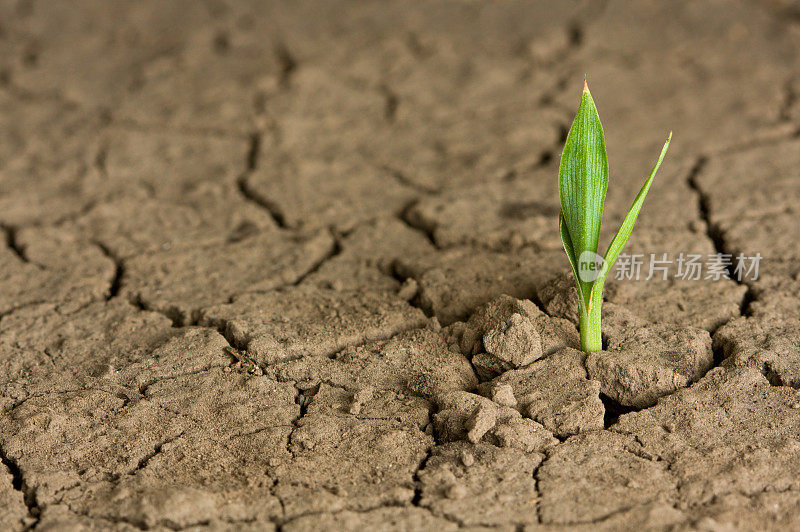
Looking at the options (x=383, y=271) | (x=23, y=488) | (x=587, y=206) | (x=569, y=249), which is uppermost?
(x=587, y=206)

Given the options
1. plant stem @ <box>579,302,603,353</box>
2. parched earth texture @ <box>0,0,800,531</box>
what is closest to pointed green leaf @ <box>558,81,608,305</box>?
plant stem @ <box>579,302,603,353</box>

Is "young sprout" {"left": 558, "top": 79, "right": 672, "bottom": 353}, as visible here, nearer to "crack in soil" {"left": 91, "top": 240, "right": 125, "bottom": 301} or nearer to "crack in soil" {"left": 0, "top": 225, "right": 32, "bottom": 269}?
"crack in soil" {"left": 91, "top": 240, "right": 125, "bottom": 301}

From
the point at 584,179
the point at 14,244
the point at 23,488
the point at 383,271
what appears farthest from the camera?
the point at 14,244

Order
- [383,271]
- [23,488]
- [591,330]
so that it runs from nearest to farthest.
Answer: [23,488] → [591,330] → [383,271]

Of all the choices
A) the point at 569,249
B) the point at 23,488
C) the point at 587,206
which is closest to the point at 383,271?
the point at 569,249

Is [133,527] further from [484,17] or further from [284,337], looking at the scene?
[484,17]

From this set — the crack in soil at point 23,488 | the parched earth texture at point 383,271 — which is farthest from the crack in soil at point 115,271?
the crack in soil at point 23,488

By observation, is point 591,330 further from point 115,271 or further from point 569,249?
point 115,271

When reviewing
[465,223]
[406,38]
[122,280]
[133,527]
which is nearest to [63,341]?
[122,280]
